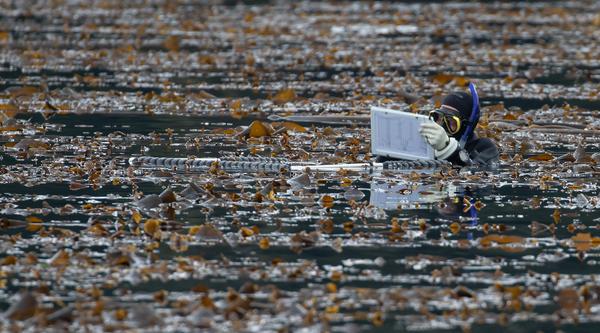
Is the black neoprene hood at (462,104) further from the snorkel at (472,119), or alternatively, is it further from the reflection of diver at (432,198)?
the reflection of diver at (432,198)

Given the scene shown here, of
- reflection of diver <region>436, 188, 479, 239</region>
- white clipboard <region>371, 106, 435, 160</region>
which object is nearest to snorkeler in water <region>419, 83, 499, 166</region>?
white clipboard <region>371, 106, 435, 160</region>

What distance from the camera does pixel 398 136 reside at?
12.5 m

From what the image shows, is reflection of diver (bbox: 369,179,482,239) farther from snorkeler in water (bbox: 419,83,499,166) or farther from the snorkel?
the snorkel

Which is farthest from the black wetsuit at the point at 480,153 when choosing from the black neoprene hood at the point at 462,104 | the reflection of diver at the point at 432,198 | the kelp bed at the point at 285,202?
the reflection of diver at the point at 432,198

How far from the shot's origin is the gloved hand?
12266 mm

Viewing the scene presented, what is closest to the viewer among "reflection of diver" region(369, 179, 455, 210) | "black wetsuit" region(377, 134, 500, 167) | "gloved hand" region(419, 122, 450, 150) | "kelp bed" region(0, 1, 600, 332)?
"kelp bed" region(0, 1, 600, 332)

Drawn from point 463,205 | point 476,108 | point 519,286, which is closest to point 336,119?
point 476,108

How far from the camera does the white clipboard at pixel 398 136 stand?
40.6ft

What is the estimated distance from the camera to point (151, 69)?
74.3 feet

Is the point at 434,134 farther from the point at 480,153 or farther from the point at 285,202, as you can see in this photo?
the point at 285,202

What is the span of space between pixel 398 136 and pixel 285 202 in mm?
1879

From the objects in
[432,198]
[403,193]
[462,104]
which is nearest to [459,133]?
[462,104]

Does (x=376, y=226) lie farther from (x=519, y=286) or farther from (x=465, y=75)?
(x=465, y=75)

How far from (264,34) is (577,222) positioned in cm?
1967
